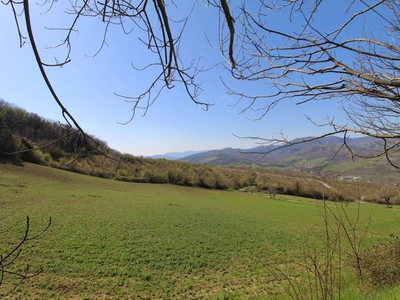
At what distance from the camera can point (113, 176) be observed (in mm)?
51250

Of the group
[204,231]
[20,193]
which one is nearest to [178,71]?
[204,231]

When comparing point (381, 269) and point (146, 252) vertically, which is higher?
point (381, 269)

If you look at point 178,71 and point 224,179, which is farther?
point 224,179

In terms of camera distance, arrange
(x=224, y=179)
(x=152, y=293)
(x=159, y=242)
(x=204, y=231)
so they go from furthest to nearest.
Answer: (x=224, y=179) < (x=204, y=231) < (x=159, y=242) < (x=152, y=293)

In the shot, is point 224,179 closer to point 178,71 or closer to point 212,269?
point 212,269

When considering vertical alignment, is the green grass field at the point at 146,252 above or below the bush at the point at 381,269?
below

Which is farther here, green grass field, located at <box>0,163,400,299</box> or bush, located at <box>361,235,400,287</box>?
green grass field, located at <box>0,163,400,299</box>

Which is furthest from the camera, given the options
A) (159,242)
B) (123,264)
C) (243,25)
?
(159,242)

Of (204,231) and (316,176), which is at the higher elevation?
(316,176)

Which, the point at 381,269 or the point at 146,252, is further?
the point at 146,252

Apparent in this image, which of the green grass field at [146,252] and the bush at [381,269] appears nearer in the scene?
the bush at [381,269]

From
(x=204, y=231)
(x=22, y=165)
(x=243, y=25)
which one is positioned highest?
(x=243, y=25)

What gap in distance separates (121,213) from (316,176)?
2230 centimetres

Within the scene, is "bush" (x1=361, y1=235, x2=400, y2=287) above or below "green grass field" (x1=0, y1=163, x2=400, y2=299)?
above
